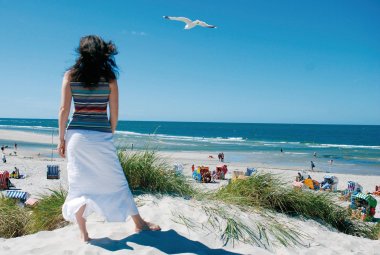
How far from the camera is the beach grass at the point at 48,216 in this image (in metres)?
4.14

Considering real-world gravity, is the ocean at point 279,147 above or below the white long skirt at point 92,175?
below

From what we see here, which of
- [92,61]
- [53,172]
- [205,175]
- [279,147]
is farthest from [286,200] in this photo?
[279,147]

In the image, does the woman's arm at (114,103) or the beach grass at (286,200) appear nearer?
the woman's arm at (114,103)

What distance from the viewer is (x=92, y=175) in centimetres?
296

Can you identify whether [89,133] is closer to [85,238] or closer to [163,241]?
[85,238]

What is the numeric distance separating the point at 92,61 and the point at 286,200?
11.3 feet

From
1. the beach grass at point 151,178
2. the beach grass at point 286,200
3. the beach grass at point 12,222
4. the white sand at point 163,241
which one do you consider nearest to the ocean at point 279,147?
the beach grass at point 151,178

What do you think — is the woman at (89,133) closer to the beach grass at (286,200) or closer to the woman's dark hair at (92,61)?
the woman's dark hair at (92,61)

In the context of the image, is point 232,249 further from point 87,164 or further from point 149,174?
point 149,174

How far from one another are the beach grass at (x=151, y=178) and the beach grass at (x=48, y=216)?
0.95 m

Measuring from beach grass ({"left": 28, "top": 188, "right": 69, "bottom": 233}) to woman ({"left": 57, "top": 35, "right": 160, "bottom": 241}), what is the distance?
1.32 metres

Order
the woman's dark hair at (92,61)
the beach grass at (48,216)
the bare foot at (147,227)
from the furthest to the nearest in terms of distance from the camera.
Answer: the beach grass at (48,216) → the bare foot at (147,227) → the woman's dark hair at (92,61)

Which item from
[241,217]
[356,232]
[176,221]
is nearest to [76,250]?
[176,221]

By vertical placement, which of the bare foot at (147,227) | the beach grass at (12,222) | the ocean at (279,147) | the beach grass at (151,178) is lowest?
the ocean at (279,147)
